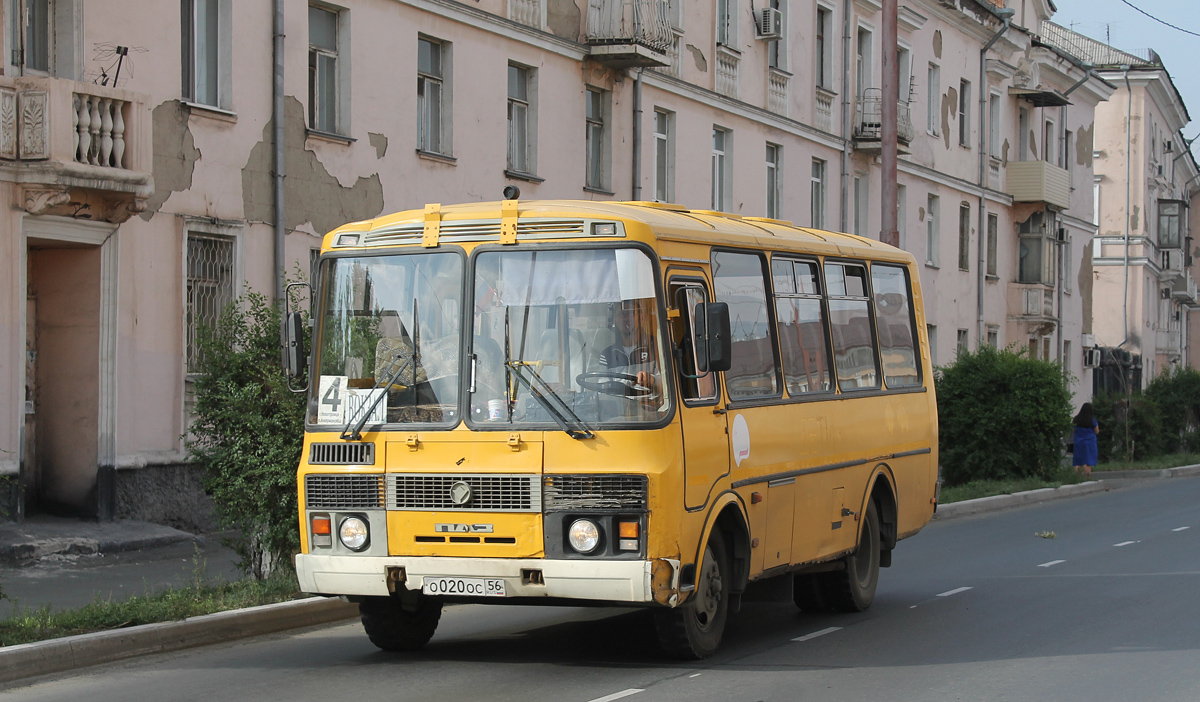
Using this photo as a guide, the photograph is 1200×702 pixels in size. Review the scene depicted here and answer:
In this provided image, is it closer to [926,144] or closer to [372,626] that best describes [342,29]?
[372,626]

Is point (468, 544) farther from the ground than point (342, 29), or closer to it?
closer to it

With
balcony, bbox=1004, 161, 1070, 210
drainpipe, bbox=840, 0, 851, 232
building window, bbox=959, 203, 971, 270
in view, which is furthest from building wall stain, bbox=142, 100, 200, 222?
balcony, bbox=1004, 161, 1070, 210

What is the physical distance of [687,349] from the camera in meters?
8.84

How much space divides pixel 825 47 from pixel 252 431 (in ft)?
81.4

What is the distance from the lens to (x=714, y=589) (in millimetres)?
9367

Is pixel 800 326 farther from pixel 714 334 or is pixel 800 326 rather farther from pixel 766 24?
pixel 766 24

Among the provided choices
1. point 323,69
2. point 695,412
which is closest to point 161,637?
point 695,412

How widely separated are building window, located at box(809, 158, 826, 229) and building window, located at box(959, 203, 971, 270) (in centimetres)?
925

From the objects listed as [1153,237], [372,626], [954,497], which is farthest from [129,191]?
[1153,237]

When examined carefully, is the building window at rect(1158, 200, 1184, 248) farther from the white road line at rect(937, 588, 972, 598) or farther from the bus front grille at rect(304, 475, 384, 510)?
the bus front grille at rect(304, 475, 384, 510)

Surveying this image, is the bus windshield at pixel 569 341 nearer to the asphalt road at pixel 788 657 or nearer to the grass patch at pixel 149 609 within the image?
the asphalt road at pixel 788 657

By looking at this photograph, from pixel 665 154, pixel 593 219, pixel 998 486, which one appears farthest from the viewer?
pixel 665 154

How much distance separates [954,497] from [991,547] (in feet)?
20.3

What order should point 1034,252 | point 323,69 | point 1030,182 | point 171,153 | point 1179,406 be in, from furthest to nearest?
point 1034,252
point 1030,182
point 1179,406
point 323,69
point 171,153
